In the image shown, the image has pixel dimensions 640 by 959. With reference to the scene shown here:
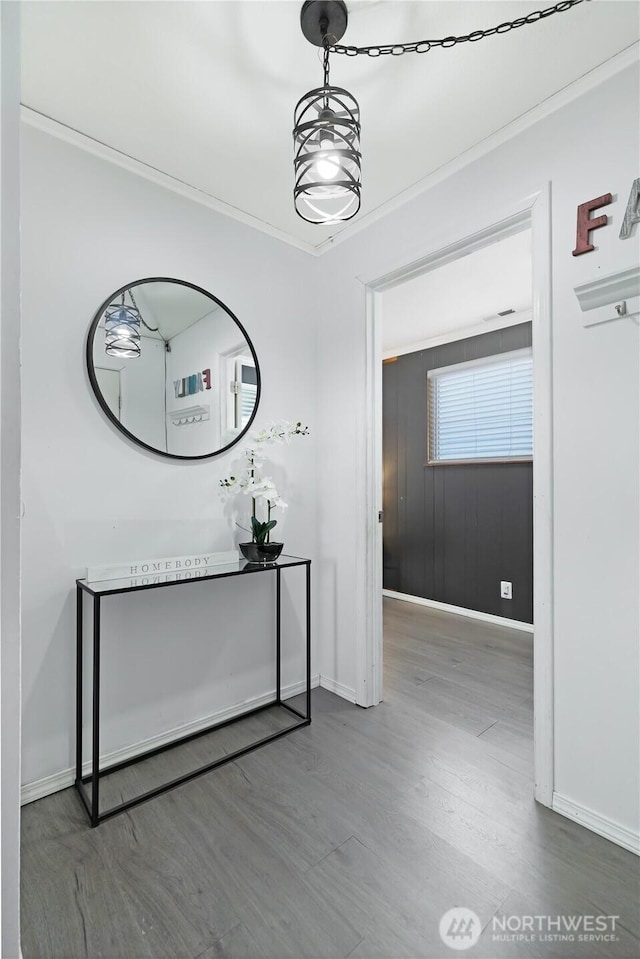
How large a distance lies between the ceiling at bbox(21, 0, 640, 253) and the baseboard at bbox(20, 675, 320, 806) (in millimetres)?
2440

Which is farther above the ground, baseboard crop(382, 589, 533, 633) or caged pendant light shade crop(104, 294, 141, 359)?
caged pendant light shade crop(104, 294, 141, 359)

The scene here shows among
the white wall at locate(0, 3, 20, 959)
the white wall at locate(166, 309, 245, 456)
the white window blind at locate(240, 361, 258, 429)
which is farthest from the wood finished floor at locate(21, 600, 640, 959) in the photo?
the white window blind at locate(240, 361, 258, 429)

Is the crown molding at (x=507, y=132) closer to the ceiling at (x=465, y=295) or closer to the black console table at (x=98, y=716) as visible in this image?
the ceiling at (x=465, y=295)

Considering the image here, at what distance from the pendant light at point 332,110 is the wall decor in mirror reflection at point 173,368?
0.82m

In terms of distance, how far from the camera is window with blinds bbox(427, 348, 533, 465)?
3.70 metres

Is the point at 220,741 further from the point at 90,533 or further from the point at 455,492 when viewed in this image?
the point at 455,492

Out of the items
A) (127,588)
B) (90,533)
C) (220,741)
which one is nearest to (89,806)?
(220,741)

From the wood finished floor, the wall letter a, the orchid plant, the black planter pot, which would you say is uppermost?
the wall letter a

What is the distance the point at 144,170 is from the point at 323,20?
3.24 feet

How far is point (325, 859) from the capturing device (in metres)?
1.41

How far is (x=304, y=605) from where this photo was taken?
101 inches

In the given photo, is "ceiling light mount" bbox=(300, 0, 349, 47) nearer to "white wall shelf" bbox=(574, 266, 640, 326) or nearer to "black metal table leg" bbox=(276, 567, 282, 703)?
"white wall shelf" bbox=(574, 266, 640, 326)

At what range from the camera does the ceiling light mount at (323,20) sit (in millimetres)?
1319

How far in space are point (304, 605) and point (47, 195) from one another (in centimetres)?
216
